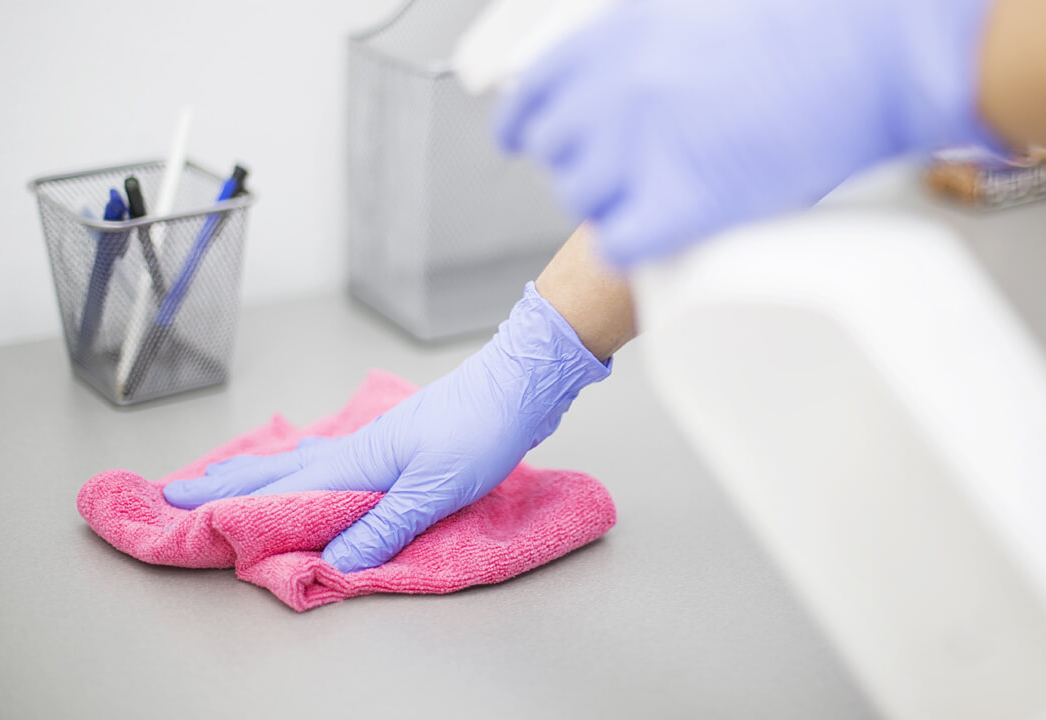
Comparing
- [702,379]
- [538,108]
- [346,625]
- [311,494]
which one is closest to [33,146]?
[311,494]

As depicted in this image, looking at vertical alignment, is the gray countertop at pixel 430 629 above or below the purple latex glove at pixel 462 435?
below

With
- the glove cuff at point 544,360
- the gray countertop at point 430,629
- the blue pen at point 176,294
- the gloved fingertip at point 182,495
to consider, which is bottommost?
the gray countertop at point 430,629

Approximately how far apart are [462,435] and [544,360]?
0.09 meters

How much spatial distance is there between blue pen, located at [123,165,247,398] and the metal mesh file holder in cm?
25

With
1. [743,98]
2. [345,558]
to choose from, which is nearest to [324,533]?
[345,558]

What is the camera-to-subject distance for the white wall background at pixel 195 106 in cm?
124

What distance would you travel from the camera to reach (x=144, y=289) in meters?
1.13

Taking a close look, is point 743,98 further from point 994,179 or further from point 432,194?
point 994,179

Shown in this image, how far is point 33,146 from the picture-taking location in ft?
4.11

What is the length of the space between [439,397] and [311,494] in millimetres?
129

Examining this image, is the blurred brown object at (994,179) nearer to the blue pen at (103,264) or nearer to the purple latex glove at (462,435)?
the purple latex glove at (462,435)

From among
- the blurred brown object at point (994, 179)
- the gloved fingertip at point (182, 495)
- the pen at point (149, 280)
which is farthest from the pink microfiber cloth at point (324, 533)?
the blurred brown object at point (994, 179)

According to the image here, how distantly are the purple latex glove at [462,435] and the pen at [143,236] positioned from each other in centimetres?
35

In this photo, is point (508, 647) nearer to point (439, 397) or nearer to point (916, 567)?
point (439, 397)
